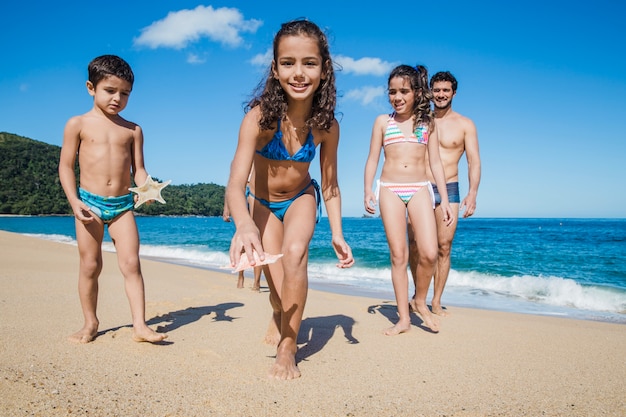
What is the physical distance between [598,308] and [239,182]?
715cm

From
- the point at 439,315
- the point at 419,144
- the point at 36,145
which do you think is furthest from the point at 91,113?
the point at 36,145

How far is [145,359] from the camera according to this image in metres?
2.90

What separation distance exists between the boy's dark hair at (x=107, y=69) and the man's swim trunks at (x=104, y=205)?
3.03 ft

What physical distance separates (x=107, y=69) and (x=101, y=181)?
0.89 m

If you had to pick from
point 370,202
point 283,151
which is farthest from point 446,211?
point 283,151

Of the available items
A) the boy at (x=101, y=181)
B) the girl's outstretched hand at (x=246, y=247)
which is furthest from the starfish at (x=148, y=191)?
the girl's outstretched hand at (x=246, y=247)

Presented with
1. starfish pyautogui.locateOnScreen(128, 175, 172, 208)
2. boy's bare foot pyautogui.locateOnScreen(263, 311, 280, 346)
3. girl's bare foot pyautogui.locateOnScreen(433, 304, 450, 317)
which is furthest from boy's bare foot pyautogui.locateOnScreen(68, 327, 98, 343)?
girl's bare foot pyautogui.locateOnScreen(433, 304, 450, 317)

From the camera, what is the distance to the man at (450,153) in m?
5.26

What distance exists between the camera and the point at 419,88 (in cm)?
443

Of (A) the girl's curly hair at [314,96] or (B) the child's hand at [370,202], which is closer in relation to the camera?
(A) the girl's curly hair at [314,96]

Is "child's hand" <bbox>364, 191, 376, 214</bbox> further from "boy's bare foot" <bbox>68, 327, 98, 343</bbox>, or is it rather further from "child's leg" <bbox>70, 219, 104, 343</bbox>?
"boy's bare foot" <bbox>68, 327, 98, 343</bbox>

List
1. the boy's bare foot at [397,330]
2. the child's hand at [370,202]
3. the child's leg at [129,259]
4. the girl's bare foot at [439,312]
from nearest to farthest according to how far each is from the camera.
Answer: the child's leg at [129,259]
the boy's bare foot at [397,330]
the child's hand at [370,202]
the girl's bare foot at [439,312]

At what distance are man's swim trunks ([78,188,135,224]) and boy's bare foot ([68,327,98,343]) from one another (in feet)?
2.77

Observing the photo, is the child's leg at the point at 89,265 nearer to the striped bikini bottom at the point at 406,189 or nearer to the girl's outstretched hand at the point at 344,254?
the girl's outstretched hand at the point at 344,254
